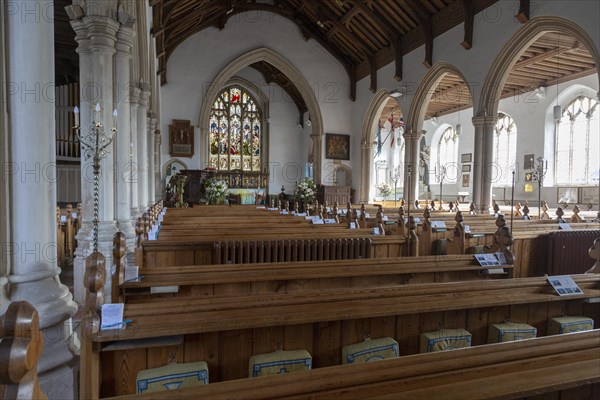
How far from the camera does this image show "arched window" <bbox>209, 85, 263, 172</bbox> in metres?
16.9

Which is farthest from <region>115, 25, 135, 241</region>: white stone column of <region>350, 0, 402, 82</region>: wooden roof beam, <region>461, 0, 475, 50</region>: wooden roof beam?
<region>350, 0, 402, 82</region>: wooden roof beam

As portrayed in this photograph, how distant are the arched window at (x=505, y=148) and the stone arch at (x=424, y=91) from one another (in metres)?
4.61

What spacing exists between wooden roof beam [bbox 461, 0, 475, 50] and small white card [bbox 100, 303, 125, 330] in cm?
994

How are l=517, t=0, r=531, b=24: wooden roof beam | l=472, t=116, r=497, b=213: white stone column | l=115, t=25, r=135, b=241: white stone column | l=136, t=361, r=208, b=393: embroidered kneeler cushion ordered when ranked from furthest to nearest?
l=472, t=116, r=497, b=213: white stone column, l=517, t=0, r=531, b=24: wooden roof beam, l=115, t=25, r=135, b=241: white stone column, l=136, t=361, r=208, b=393: embroidered kneeler cushion

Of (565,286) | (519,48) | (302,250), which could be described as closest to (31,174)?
(302,250)

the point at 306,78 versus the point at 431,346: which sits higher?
the point at 306,78

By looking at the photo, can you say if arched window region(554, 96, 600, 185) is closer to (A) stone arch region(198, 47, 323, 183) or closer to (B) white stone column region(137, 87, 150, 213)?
(A) stone arch region(198, 47, 323, 183)

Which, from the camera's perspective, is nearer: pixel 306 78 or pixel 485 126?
pixel 485 126

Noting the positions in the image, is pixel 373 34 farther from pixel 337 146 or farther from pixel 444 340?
pixel 444 340

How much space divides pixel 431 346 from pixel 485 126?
8.64 meters

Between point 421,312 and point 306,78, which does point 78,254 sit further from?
point 306,78

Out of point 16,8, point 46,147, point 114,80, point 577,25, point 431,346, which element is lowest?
point 431,346

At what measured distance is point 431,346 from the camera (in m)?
1.70

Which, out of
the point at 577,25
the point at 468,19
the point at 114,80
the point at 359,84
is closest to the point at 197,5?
the point at 359,84
